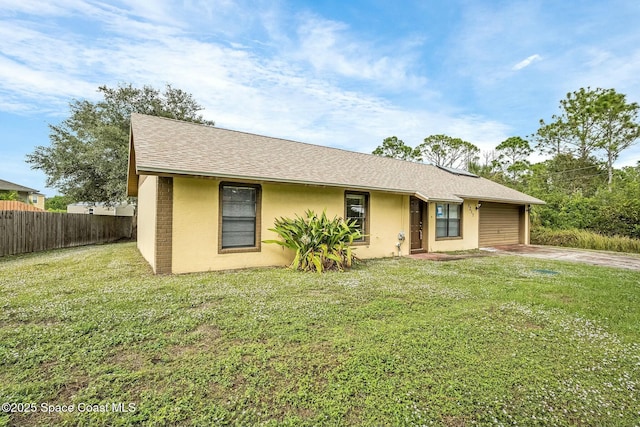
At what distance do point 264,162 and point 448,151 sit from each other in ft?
115

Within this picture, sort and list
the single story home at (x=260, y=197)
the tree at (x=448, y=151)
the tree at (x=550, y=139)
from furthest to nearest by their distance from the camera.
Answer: the tree at (x=448, y=151)
the tree at (x=550, y=139)
the single story home at (x=260, y=197)

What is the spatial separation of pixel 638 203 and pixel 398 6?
14.9m

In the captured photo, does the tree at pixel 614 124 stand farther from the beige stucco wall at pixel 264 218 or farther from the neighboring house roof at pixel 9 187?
the neighboring house roof at pixel 9 187

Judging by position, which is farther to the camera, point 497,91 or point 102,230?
point 497,91

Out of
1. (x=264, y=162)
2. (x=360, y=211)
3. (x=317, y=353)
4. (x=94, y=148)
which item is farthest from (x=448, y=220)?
(x=94, y=148)

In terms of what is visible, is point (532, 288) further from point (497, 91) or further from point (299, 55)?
point (497, 91)

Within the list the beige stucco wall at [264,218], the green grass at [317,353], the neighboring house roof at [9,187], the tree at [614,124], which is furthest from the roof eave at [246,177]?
the tree at [614,124]

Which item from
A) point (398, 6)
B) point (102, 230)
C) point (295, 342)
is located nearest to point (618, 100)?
point (398, 6)

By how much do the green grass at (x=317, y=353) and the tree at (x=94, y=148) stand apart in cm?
1190

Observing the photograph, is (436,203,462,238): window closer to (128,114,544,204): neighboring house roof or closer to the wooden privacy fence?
(128,114,544,204): neighboring house roof

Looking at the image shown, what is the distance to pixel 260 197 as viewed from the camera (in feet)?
25.1

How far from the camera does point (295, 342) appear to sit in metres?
3.26

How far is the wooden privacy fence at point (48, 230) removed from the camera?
9.66 metres

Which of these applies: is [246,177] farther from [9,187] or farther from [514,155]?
[514,155]
